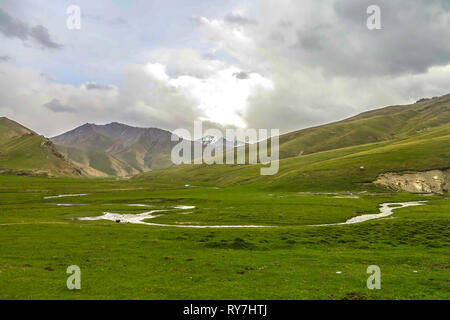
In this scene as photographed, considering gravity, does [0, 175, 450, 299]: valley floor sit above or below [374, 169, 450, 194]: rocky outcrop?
below

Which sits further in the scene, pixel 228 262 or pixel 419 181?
pixel 419 181

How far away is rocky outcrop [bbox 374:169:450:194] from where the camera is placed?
158 meters

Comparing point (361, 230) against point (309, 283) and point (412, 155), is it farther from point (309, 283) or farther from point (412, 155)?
point (412, 155)

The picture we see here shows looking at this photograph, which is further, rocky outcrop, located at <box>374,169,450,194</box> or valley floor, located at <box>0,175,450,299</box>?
rocky outcrop, located at <box>374,169,450,194</box>

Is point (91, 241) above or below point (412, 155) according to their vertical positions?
below

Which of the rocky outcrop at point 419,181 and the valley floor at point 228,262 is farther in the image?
the rocky outcrop at point 419,181

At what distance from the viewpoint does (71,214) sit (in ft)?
294

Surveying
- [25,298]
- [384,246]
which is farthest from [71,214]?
[384,246]

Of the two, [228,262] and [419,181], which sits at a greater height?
[419,181]

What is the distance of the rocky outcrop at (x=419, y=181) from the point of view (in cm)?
15788

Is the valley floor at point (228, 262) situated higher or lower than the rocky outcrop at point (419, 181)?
lower

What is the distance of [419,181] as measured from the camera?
531 ft
